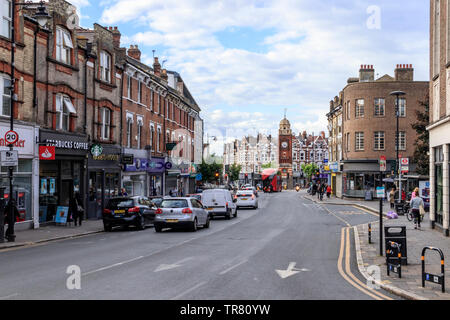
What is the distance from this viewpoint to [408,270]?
1232 centimetres

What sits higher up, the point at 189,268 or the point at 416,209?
the point at 416,209

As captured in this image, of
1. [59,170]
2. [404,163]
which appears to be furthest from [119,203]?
[404,163]

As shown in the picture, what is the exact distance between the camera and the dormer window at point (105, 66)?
103 feet

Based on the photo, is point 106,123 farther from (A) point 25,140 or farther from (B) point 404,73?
(B) point 404,73

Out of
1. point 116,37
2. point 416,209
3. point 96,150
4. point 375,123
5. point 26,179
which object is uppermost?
point 116,37

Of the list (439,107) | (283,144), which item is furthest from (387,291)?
(283,144)

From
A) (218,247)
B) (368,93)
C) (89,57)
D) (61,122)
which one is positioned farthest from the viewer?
(368,93)

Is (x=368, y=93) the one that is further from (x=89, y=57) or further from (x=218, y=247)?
(x=218, y=247)

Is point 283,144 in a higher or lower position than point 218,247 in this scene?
higher

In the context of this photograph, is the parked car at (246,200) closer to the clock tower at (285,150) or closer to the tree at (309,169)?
the tree at (309,169)

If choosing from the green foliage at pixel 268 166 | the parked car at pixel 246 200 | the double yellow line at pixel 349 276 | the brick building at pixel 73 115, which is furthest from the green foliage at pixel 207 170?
the green foliage at pixel 268 166

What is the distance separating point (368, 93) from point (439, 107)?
33.5m

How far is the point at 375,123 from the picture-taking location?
53906 millimetres

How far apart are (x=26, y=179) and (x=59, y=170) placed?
120 inches
